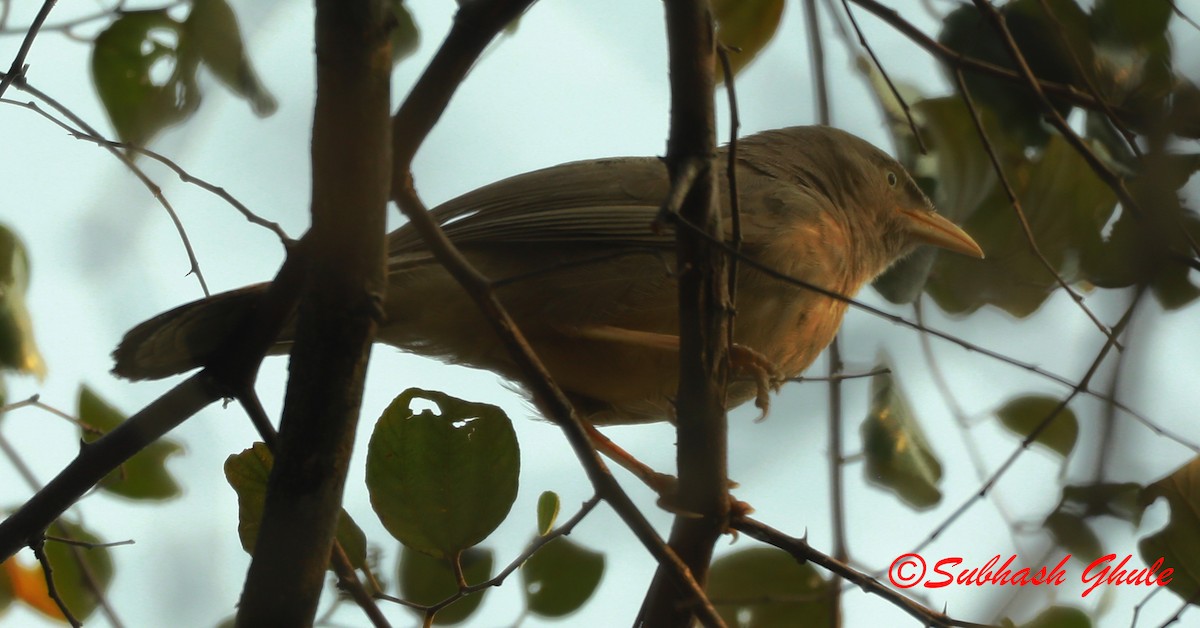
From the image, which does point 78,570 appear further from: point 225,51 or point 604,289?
point 604,289

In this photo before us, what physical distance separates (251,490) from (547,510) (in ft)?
2.70

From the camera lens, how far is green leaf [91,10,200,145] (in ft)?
10.6

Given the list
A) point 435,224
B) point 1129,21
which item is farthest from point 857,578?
point 1129,21

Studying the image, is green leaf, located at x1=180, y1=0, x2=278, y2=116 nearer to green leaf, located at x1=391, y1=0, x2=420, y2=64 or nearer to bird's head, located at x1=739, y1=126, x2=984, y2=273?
green leaf, located at x1=391, y1=0, x2=420, y2=64

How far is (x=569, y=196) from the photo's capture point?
4004mm

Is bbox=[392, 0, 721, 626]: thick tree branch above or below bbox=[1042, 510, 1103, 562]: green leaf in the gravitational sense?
above

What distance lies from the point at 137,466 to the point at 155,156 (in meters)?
1.46

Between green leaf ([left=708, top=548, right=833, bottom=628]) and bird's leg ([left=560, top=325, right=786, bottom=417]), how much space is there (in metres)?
0.56

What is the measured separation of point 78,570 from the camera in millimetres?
3555

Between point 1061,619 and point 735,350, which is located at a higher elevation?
point 735,350

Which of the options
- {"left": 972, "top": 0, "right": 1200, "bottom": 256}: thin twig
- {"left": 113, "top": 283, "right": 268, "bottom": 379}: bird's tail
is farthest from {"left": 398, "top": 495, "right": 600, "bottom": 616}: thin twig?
{"left": 972, "top": 0, "right": 1200, "bottom": 256}: thin twig

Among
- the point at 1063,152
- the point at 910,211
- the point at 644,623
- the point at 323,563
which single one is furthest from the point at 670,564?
the point at 910,211

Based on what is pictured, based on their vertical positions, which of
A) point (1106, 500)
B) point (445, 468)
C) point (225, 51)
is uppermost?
point (225, 51)

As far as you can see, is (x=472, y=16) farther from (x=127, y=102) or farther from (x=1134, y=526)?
(x=1134, y=526)
